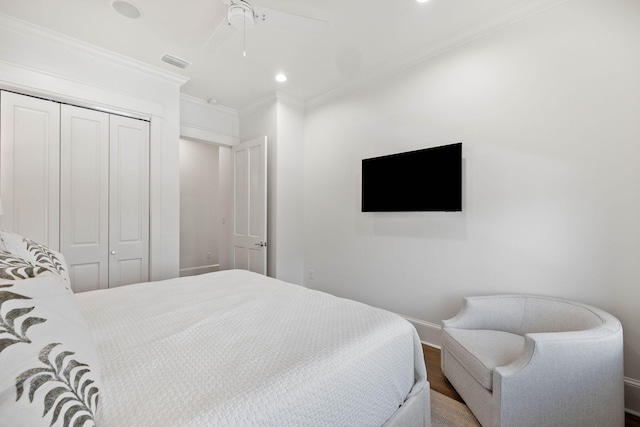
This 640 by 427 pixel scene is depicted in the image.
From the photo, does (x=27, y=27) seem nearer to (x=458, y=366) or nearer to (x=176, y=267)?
(x=176, y=267)

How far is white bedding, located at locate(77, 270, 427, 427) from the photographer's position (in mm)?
777

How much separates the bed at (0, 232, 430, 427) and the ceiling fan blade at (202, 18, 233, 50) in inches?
68.7

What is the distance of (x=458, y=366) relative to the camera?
1839 mm

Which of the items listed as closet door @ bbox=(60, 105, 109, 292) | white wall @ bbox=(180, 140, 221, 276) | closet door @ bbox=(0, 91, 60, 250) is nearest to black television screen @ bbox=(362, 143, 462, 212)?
closet door @ bbox=(60, 105, 109, 292)

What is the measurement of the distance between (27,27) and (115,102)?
749mm

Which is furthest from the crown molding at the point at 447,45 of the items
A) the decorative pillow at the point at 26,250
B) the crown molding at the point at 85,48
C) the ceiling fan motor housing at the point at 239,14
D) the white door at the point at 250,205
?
the decorative pillow at the point at 26,250

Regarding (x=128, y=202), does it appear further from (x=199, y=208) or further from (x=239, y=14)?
(x=199, y=208)

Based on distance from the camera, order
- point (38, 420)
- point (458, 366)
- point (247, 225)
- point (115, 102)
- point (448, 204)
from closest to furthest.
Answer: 1. point (38, 420)
2. point (458, 366)
3. point (448, 204)
4. point (115, 102)
5. point (247, 225)

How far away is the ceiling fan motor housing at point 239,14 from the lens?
6.07 feet

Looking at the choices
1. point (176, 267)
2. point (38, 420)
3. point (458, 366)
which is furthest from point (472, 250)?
point (176, 267)

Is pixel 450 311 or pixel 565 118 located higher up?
pixel 565 118

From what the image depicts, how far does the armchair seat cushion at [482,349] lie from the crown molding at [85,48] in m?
3.69

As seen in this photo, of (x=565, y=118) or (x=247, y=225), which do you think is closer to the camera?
(x=565, y=118)

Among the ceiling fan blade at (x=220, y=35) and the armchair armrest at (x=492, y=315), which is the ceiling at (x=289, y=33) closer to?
the ceiling fan blade at (x=220, y=35)
